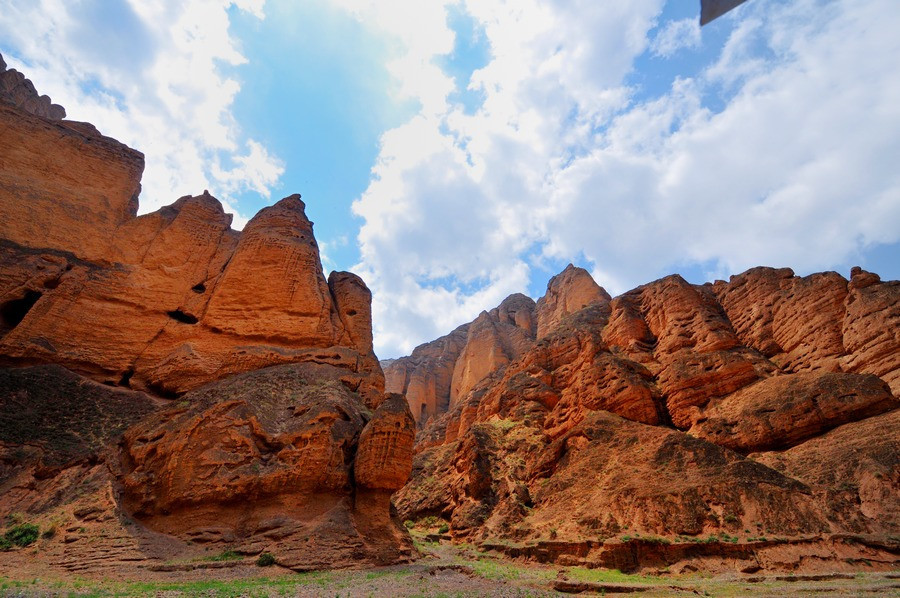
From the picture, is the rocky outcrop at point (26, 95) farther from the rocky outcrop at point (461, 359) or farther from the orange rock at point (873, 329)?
the orange rock at point (873, 329)

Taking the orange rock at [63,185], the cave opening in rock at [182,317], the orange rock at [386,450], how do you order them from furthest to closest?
the cave opening in rock at [182,317], the orange rock at [63,185], the orange rock at [386,450]

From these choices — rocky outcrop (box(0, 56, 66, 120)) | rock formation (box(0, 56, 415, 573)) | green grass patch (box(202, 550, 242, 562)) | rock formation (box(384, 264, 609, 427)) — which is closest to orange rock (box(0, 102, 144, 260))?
rock formation (box(0, 56, 415, 573))

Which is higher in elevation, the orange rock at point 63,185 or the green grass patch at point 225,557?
the orange rock at point 63,185

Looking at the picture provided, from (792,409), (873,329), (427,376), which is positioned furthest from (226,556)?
(427,376)

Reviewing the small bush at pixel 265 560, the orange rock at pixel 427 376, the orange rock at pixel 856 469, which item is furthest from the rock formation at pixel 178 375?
the orange rock at pixel 427 376

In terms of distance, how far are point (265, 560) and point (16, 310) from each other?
22.9 meters

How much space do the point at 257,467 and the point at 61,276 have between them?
63.5 feet

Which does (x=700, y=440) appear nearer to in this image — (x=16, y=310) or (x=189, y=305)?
(x=189, y=305)

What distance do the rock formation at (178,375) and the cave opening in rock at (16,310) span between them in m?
0.11

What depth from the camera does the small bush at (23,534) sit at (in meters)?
16.3

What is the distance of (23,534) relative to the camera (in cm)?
1661

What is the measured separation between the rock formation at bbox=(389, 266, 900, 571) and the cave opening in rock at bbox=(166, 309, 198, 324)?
24.7 metres

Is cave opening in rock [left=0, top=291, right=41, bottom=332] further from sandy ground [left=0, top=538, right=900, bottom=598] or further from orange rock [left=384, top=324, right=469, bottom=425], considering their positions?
orange rock [left=384, top=324, right=469, bottom=425]

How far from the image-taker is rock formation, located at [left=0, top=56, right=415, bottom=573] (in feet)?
61.7
